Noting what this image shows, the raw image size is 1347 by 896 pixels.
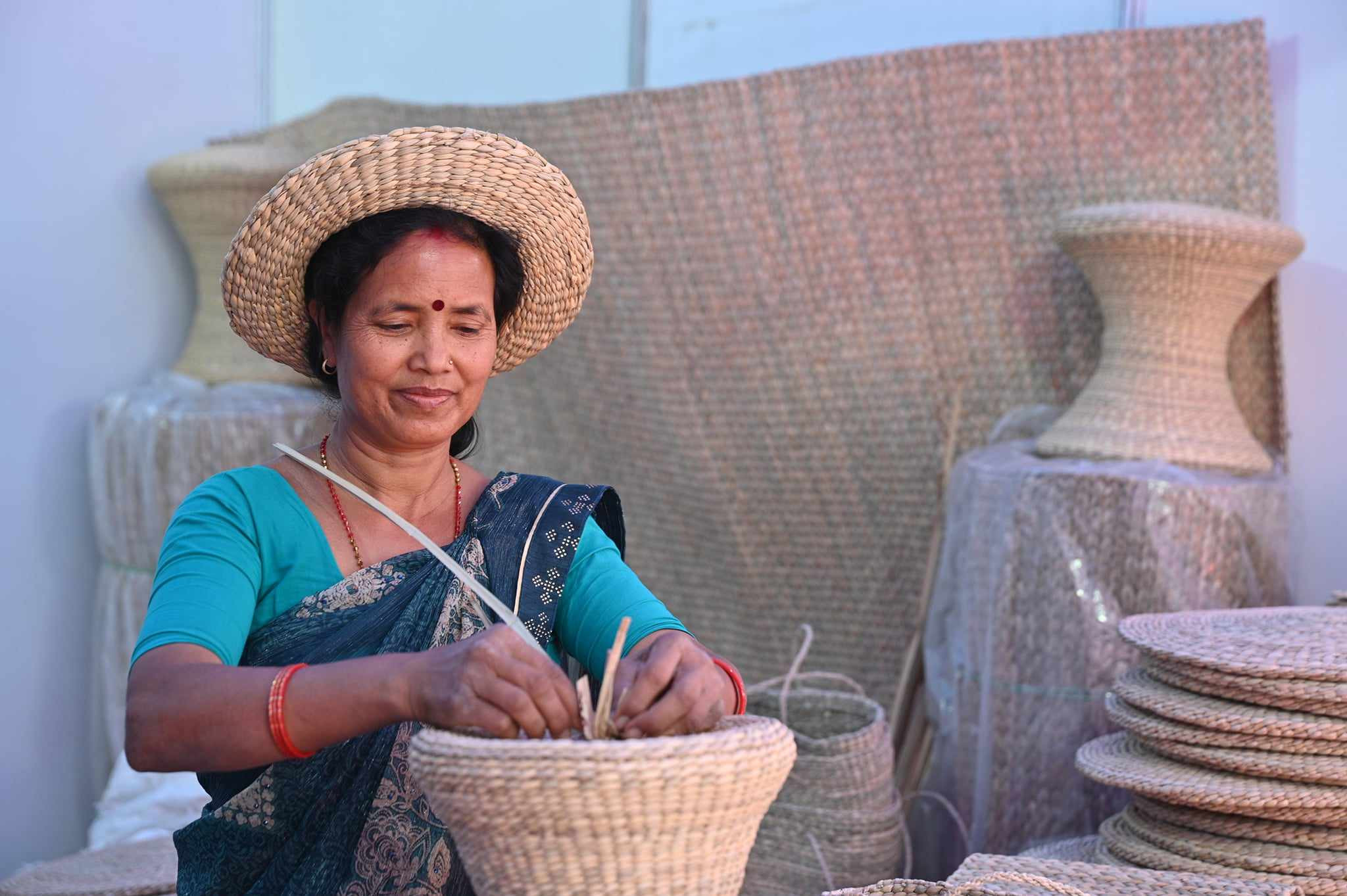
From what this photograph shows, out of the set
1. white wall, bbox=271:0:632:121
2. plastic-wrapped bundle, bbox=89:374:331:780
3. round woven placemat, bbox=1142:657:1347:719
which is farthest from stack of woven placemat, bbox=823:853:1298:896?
white wall, bbox=271:0:632:121

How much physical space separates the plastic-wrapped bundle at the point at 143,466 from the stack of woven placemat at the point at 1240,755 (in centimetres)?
227

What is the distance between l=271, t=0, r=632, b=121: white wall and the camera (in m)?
3.68

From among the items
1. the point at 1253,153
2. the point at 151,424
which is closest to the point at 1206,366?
the point at 1253,153

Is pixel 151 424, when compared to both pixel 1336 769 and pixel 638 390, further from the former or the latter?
pixel 1336 769

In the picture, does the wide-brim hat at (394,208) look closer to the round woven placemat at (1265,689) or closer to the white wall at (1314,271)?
the round woven placemat at (1265,689)

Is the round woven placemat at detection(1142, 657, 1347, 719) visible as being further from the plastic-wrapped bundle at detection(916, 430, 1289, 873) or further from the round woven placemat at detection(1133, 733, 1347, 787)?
the plastic-wrapped bundle at detection(916, 430, 1289, 873)

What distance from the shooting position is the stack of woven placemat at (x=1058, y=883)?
5.08 feet

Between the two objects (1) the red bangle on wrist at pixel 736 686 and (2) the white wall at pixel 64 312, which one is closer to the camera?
(1) the red bangle on wrist at pixel 736 686

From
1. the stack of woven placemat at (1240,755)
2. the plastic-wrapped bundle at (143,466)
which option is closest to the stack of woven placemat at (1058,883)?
the stack of woven placemat at (1240,755)

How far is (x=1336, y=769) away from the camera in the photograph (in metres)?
1.83

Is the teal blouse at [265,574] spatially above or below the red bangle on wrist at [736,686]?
above

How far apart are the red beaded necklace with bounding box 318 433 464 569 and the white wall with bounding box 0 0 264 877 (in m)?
2.30

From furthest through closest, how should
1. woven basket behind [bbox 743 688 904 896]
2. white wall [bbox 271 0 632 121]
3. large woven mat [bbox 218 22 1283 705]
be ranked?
white wall [bbox 271 0 632 121] < large woven mat [bbox 218 22 1283 705] < woven basket behind [bbox 743 688 904 896]

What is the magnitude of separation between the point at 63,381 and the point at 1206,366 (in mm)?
2876
